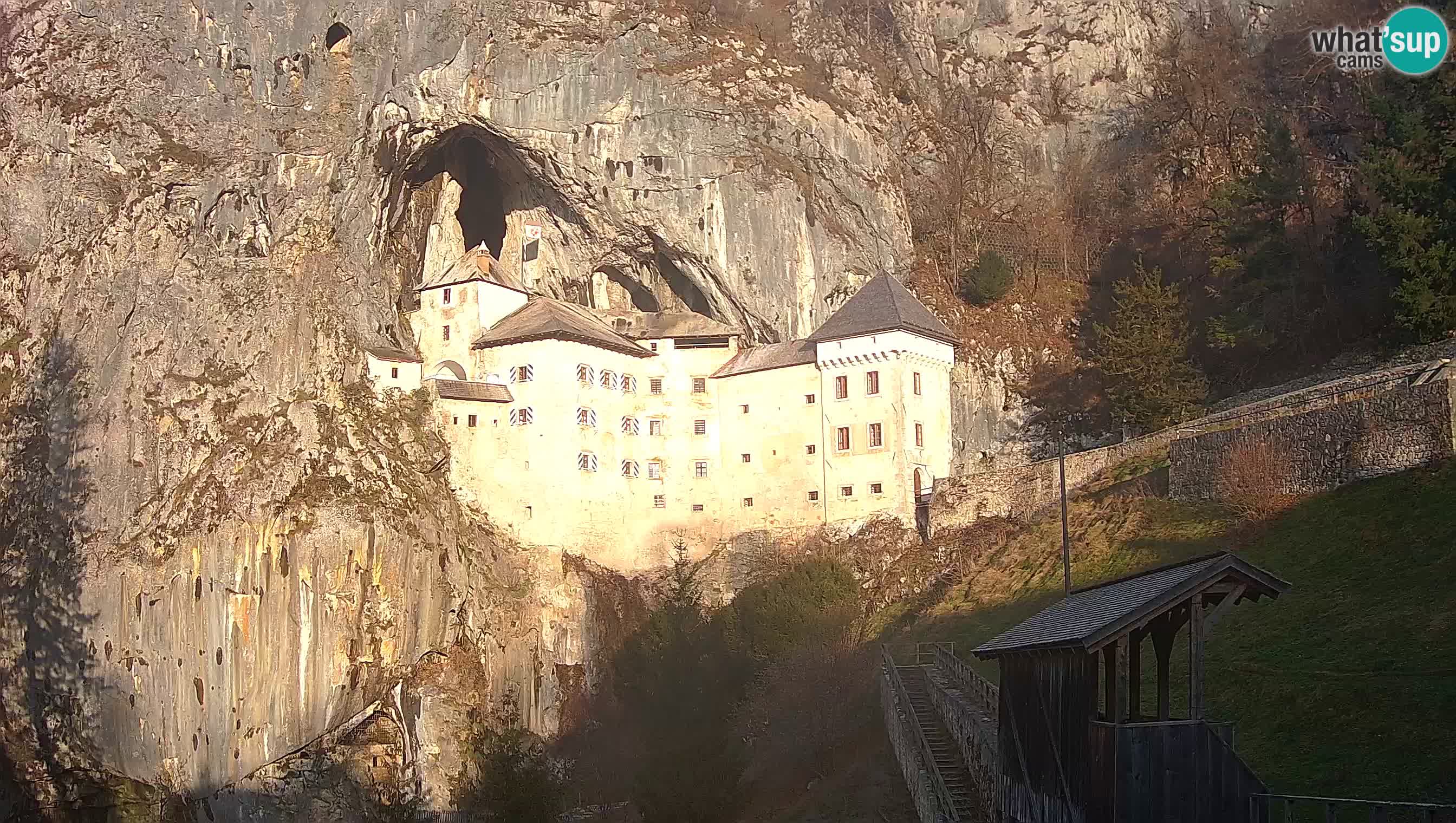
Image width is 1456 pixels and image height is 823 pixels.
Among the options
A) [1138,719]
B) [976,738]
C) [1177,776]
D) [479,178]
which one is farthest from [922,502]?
[1177,776]

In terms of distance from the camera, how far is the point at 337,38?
61750 millimetres

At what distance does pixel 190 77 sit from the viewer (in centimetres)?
6053

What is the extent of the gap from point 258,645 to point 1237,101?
4985 centimetres

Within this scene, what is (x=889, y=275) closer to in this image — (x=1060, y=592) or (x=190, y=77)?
(x=1060, y=592)

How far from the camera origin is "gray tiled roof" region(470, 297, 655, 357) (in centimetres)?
5828

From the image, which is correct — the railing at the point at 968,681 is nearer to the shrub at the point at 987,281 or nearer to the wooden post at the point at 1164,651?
the wooden post at the point at 1164,651

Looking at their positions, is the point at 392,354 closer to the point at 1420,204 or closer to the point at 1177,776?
the point at 1420,204

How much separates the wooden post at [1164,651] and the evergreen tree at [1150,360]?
35373 mm

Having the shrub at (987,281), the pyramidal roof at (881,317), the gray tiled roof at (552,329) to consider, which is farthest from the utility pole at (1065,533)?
the gray tiled roof at (552,329)

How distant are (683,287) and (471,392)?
1088cm

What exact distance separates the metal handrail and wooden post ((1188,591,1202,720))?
21.9 feet

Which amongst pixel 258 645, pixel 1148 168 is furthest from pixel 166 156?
pixel 1148 168

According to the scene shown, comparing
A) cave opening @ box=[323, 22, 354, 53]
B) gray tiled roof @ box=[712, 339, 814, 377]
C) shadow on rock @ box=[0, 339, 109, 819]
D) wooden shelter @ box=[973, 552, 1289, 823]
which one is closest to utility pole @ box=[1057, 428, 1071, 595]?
wooden shelter @ box=[973, 552, 1289, 823]

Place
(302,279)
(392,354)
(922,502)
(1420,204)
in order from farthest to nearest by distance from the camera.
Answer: (302,279)
(392,354)
(922,502)
(1420,204)
